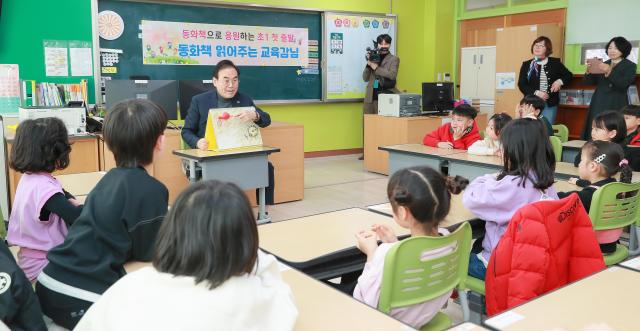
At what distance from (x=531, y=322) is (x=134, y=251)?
1110mm

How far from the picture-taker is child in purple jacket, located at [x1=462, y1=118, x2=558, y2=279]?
2312mm

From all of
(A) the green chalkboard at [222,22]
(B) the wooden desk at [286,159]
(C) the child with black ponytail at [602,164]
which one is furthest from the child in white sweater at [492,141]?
(A) the green chalkboard at [222,22]

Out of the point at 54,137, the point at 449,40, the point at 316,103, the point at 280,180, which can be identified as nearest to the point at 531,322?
the point at 54,137

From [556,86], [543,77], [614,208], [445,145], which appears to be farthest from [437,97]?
[614,208]

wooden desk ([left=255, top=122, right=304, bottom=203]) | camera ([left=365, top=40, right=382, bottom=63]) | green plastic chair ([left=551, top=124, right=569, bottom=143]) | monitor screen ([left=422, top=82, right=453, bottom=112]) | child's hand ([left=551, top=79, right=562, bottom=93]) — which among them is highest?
camera ([left=365, top=40, right=382, bottom=63])

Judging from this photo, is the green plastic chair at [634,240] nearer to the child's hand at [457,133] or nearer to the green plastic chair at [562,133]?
the child's hand at [457,133]

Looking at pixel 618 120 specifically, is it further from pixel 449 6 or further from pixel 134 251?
pixel 449 6

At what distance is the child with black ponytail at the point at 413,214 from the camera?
1706mm

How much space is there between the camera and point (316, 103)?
7820mm

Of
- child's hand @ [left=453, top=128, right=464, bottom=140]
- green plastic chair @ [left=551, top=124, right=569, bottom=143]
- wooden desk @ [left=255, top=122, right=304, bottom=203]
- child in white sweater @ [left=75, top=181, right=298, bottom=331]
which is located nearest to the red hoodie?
child's hand @ [left=453, top=128, right=464, bottom=140]

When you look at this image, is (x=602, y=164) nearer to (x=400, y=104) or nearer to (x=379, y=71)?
(x=400, y=104)

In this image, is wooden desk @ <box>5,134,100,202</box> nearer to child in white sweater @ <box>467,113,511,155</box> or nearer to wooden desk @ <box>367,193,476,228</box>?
wooden desk @ <box>367,193,476,228</box>

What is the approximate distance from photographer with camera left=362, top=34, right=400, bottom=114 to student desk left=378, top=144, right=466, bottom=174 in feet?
9.89

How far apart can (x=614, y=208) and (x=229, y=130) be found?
2671mm
